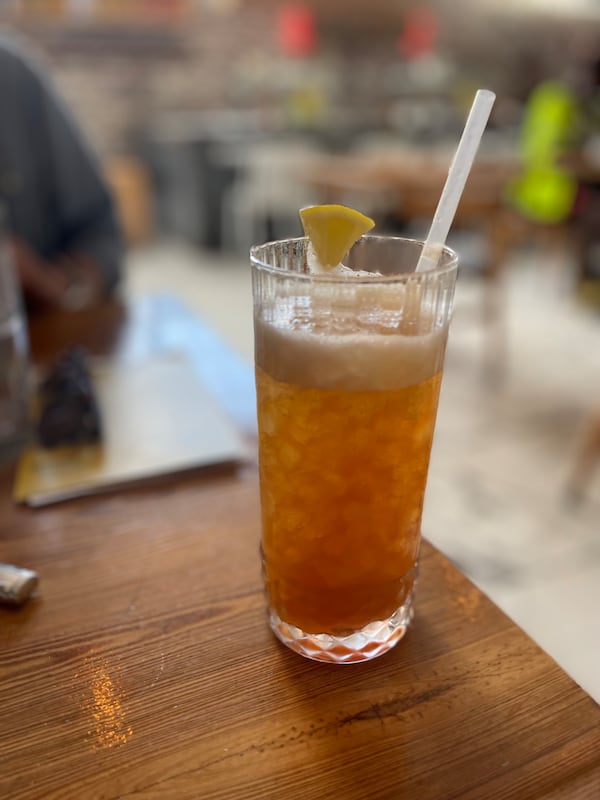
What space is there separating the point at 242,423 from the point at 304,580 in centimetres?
36

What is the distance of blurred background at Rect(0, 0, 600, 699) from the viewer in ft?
6.35

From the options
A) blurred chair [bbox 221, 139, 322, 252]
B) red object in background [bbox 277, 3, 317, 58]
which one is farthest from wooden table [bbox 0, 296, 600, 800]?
red object in background [bbox 277, 3, 317, 58]

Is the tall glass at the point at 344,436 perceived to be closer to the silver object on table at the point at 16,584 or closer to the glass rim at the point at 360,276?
the glass rim at the point at 360,276

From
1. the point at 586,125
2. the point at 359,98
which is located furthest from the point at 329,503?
the point at 359,98

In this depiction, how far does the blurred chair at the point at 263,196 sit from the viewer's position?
462 centimetres

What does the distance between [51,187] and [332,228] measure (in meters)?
1.39

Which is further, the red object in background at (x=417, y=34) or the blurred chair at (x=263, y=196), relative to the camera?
the red object in background at (x=417, y=34)

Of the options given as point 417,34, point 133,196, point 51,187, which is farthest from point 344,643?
point 417,34

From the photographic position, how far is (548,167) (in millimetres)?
2826

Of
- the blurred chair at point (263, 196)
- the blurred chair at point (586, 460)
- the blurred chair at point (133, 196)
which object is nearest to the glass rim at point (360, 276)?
the blurred chair at point (586, 460)

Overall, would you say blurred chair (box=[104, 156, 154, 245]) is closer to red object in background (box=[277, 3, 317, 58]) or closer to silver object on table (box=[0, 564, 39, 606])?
red object in background (box=[277, 3, 317, 58])

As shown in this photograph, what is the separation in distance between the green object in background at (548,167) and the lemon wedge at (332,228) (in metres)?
2.59

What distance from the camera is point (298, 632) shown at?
500 millimetres

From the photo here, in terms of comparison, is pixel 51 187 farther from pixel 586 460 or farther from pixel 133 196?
pixel 133 196
